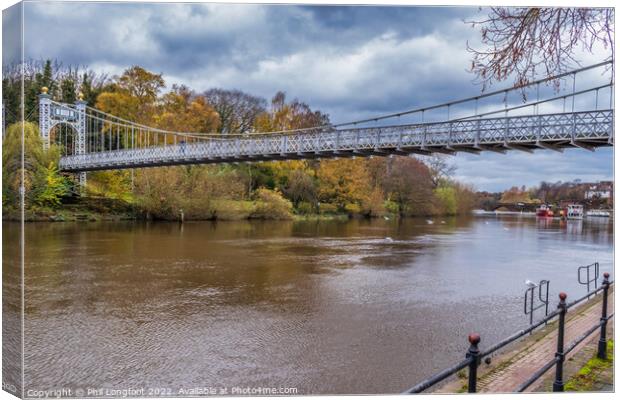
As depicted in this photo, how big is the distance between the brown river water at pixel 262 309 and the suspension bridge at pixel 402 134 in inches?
63.8

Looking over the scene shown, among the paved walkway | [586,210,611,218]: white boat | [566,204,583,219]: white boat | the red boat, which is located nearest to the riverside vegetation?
the red boat

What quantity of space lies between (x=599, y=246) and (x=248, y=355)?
15.2 metres

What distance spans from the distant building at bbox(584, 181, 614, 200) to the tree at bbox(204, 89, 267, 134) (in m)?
10.6

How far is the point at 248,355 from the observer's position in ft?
23.5

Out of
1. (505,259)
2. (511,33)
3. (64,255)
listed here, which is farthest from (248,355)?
(505,259)

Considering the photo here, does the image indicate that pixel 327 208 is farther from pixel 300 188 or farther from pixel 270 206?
pixel 270 206

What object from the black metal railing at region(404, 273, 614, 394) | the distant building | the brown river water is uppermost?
the distant building

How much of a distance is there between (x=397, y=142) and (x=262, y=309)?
22.9 feet

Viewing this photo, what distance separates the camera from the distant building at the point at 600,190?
269 inches

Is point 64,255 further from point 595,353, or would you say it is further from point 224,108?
point 595,353

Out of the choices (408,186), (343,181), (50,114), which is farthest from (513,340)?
(343,181)

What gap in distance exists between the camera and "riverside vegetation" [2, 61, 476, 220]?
6.69 metres

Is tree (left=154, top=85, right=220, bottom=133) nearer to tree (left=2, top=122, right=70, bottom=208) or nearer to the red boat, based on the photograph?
the red boat

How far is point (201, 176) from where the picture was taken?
35.2 m
